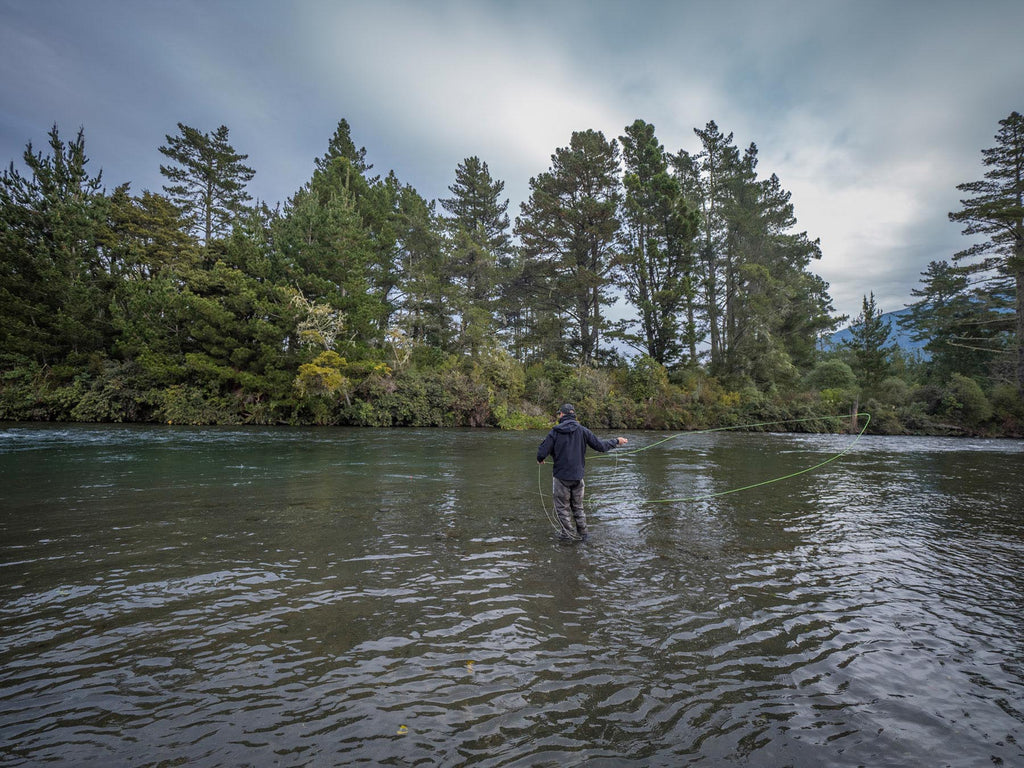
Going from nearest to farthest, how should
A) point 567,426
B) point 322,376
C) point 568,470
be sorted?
point 568,470 < point 567,426 < point 322,376

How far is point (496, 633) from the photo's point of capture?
436 centimetres

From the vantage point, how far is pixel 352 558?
6.28 meters

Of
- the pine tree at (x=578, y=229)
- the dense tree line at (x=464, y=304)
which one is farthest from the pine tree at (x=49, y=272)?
the pine tree at (x=578, y=229)

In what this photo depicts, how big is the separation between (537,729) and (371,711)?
112 cm

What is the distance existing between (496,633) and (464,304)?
36.8 meters

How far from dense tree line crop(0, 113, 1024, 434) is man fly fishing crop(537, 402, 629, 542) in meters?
24.0

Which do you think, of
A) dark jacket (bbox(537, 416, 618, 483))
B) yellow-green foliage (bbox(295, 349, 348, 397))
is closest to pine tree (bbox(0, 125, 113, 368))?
yellow-green foliage (bbox(295, 349, 348, 397))

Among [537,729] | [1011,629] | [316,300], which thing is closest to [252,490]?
[537,729]

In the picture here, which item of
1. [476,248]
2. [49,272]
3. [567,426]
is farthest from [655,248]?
[49,272]

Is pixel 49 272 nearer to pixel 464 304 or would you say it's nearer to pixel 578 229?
pixel 464 304

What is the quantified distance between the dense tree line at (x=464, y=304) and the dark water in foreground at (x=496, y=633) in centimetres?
2323

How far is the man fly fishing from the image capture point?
746 cm

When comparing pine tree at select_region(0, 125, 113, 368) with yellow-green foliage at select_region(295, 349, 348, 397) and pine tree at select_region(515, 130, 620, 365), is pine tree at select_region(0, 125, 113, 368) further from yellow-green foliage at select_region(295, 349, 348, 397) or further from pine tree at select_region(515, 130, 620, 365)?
pine tree at select_region(515, 130, 620, 365)

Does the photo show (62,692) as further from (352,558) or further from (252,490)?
(252,490)
